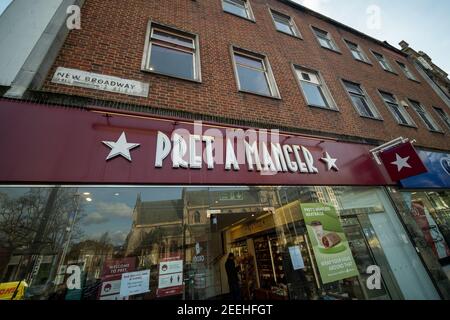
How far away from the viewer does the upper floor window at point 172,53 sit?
5051mm

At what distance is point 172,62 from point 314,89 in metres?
5.08

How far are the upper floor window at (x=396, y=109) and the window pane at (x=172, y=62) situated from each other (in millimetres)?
8703

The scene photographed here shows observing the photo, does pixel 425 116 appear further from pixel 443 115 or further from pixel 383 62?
pixel 383 62

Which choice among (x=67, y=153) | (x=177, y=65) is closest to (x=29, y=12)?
(x=177, y=65)

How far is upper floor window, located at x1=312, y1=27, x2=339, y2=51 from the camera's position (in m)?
10.1

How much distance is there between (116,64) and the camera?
4.36 metres

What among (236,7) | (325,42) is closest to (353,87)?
(325,42)

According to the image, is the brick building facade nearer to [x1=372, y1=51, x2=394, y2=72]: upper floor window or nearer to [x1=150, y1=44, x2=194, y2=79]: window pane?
[x1=150, y1=44, x2=194, y2=79]: window pane

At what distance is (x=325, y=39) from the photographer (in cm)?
1049

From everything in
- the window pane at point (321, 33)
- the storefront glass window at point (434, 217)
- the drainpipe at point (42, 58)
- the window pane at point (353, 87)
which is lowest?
the storefront glass window at point (434, 217)

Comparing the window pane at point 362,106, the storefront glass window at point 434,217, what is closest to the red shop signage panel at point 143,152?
the storefront glass window at point 434,217

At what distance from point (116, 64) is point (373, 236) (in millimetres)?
7250

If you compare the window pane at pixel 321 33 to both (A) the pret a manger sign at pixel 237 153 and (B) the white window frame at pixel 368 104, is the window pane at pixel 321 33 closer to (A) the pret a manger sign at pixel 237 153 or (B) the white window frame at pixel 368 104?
(B) the white window frame at pixel 368 104

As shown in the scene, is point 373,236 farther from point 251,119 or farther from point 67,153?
point 67,153
